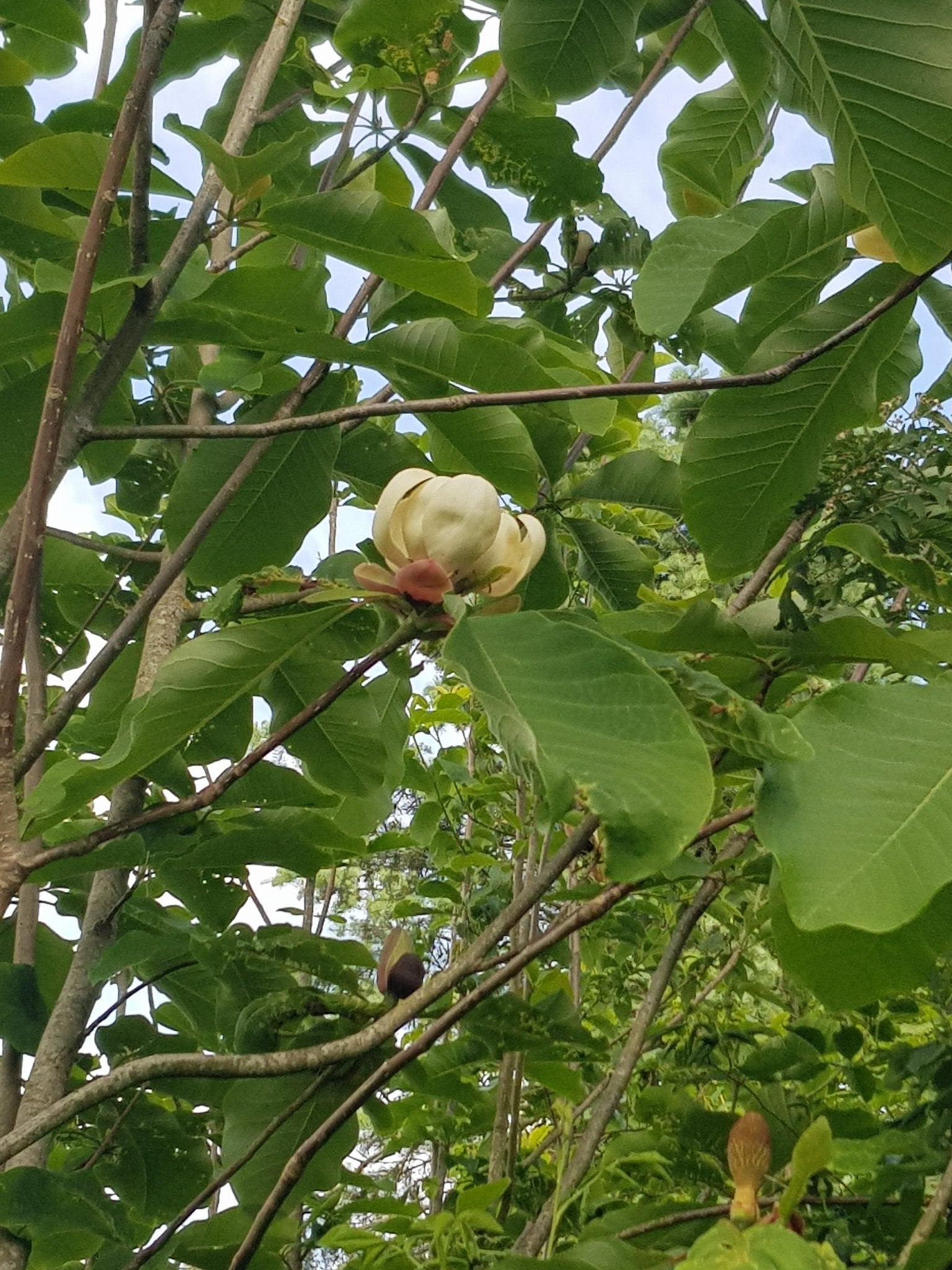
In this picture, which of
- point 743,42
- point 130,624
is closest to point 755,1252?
point 130,624

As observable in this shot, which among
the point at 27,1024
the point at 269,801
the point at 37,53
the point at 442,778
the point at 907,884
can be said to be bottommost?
the point at 907,884

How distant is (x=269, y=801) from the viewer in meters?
1.09

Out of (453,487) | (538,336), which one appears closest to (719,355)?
(538,336)

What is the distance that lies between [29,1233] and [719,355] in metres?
0.96

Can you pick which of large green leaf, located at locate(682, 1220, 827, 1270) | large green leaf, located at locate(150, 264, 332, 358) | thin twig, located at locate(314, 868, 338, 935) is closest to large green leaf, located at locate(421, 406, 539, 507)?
large green leaf, located at locate(150, 264, 332, 358)

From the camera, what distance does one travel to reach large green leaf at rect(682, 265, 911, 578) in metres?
0.88

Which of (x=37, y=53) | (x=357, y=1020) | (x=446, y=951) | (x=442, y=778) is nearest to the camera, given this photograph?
(x=357, y=1020)

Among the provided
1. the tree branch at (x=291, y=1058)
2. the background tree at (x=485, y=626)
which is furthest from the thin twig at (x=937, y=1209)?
the tree branch at (x=291, y=1058)

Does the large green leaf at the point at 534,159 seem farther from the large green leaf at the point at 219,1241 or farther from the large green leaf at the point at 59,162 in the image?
the large green leaf at the point at 219,1241

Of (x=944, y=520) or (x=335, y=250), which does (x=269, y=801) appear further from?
(x=944, y=520)

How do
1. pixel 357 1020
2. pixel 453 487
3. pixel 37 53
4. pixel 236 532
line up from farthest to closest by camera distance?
pixel 37 53, pixel 236 532, pixel 357 1020, pixel 453 487

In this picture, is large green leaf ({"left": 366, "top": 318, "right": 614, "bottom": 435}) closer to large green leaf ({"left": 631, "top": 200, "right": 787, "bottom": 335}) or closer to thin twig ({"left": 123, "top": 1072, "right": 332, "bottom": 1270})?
large green leaf ({"left": 631, "top": 200, "right": 787, "bottom": 335})

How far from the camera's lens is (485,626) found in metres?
0.58

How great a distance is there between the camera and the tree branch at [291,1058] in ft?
2.16
